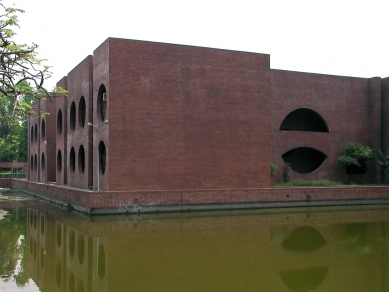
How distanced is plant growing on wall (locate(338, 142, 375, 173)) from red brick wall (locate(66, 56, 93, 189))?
695 inches

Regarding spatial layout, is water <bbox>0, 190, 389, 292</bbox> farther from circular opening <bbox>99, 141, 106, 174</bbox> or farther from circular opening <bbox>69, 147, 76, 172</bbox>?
circular opening <bbox>69, 147, 76, 172</bbox>

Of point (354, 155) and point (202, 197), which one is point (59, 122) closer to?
point (202, 197)

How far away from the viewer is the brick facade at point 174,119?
77.4 ft

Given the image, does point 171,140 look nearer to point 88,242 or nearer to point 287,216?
point 287,216

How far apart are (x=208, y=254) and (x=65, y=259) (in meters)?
3.89

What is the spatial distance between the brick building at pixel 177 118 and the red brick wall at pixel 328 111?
84 millimetres

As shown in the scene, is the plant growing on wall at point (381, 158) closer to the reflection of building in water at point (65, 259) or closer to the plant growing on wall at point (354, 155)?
the plant growing on wall at point (354, 155)

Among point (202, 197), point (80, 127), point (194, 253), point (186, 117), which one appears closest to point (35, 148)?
point (80, 127)

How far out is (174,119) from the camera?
24500 millimetres

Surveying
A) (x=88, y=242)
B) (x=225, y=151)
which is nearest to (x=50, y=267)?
(x=88, y=242)

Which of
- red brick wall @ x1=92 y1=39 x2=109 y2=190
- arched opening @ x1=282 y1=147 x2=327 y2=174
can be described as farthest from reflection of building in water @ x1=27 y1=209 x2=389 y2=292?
arched opening @ x1=282 y1=147 x2=327 y2=174

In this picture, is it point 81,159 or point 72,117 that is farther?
point 72,117

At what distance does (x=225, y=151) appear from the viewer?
25.8 metres

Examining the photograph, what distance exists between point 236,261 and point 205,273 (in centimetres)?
157
